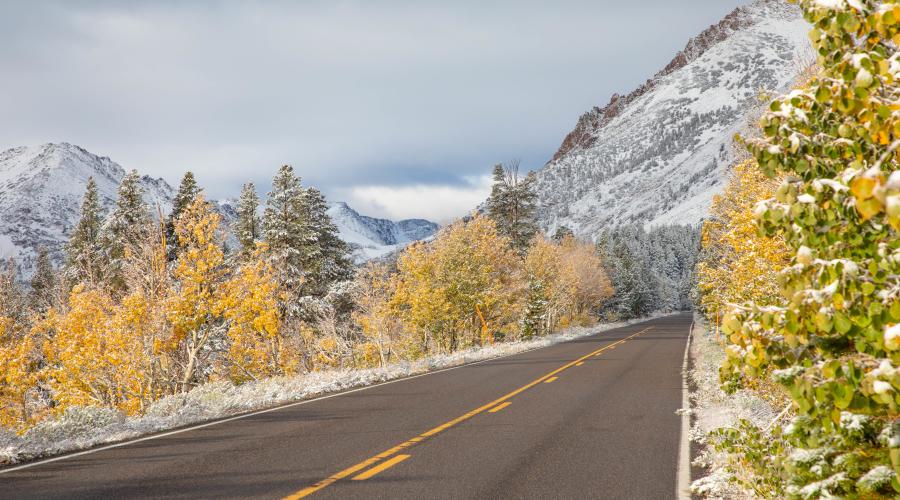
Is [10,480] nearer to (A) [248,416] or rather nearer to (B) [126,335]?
(A) [248,416]

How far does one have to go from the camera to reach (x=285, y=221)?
34.0 metres

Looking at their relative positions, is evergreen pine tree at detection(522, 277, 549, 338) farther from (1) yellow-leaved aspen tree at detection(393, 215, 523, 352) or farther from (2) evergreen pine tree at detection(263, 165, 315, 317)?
(2) evergreen pine tree at detection(263, 165, 315, 317)

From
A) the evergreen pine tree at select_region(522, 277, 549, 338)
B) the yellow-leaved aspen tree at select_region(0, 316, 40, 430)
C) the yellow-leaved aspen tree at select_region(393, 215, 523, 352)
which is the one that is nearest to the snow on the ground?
the yellow-leaved aspen tree at select_region(393, 215, 523, 352)

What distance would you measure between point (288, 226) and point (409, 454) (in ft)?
94.4

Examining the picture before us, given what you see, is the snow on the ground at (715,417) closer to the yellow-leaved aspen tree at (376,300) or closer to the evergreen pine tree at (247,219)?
the yellow-leaved aspen tree at (376,300)

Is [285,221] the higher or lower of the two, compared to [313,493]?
higher

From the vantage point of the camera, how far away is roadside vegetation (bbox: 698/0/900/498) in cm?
225

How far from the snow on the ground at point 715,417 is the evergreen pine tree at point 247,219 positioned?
34729 millimetres

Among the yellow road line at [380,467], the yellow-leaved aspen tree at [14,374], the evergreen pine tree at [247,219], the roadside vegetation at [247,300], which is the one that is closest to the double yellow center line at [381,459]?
the yellow road line at [380,467]

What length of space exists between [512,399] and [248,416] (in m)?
5.62

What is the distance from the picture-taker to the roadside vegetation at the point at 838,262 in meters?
2.25

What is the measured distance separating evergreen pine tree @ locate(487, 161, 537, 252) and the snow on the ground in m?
30.7

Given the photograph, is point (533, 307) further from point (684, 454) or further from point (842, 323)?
point (842, 323)

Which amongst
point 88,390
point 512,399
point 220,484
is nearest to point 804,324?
point 220,484
